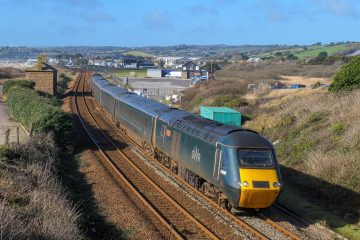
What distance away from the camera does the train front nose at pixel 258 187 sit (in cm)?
1493

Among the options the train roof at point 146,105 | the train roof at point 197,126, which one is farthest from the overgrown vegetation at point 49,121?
the train roof at point 197,126

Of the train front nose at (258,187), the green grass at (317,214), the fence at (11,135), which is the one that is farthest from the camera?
the fence at (11,135)

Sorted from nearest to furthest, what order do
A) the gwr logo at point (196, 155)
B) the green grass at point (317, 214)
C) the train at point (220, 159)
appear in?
the train at point (220, 159), the green grass at point (317, 214), the gwr logo at point (196, 155)

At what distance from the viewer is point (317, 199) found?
63.7 ft

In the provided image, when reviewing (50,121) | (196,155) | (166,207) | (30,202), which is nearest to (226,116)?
(50,121)

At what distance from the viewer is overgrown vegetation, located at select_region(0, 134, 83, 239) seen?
→ 1059 centimetres

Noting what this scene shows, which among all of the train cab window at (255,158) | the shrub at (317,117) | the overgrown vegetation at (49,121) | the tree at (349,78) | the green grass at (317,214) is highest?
the tree at (349,78)

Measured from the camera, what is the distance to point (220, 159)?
632 inches

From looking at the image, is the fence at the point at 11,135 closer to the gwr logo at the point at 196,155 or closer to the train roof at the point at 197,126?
the train roof at the point at 197,126

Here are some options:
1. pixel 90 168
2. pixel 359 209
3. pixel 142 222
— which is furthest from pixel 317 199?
pixel 90 168

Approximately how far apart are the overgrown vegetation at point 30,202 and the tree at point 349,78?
21.3 meters

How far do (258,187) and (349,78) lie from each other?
861 inches

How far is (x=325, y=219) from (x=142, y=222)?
593cm

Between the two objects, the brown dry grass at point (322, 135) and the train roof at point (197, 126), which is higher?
the train roof at point (197, 126)
